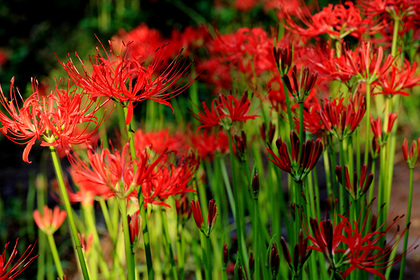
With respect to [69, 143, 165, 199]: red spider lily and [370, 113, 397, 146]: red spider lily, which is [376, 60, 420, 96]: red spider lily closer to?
[370, 113, 397, 146]: red spider lily

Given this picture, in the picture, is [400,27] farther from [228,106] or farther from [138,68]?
[138,68]

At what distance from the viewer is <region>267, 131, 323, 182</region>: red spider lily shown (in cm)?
77

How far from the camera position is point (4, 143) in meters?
3.39

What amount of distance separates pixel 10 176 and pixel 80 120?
302 cm

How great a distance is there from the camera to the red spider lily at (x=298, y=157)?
0.77m

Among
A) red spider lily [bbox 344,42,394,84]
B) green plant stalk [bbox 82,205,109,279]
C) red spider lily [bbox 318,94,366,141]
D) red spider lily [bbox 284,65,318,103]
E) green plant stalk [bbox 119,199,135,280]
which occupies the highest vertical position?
red spider lily [bbox 344,42,394,84]

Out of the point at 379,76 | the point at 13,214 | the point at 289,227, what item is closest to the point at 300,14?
the point at 379,76

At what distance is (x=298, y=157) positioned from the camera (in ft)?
2.57

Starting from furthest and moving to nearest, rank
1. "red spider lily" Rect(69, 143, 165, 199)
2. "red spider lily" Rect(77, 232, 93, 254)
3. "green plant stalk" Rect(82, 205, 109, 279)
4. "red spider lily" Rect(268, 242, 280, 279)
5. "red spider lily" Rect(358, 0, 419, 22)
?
"green plant stalk" Rect(82, 205, 109, 279) → "red spider lily" Rect(358, 0, 419, 22) → "red spider lily" Rect(77, 232, 93, 254) → "red spider lily" Rect(268, 242, 280, 279) → "red spider lily" Rect(69, 143, 165, 199)

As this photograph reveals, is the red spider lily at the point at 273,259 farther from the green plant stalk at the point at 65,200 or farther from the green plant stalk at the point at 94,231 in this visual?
the green plant stalk at the point at 94,231

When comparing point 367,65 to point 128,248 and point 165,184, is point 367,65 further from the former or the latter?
point 128,248

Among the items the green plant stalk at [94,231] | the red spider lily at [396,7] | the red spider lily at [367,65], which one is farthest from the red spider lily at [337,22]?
the green plant stalk at [94,231]

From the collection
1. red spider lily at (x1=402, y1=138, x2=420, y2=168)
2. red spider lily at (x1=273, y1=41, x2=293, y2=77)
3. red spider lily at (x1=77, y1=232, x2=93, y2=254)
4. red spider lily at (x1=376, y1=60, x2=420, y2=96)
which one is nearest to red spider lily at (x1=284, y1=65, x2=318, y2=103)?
red spider lily at (x1=273, y1=41, x2=293, y2=77)

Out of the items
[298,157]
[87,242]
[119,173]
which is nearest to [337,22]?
[298,157]
